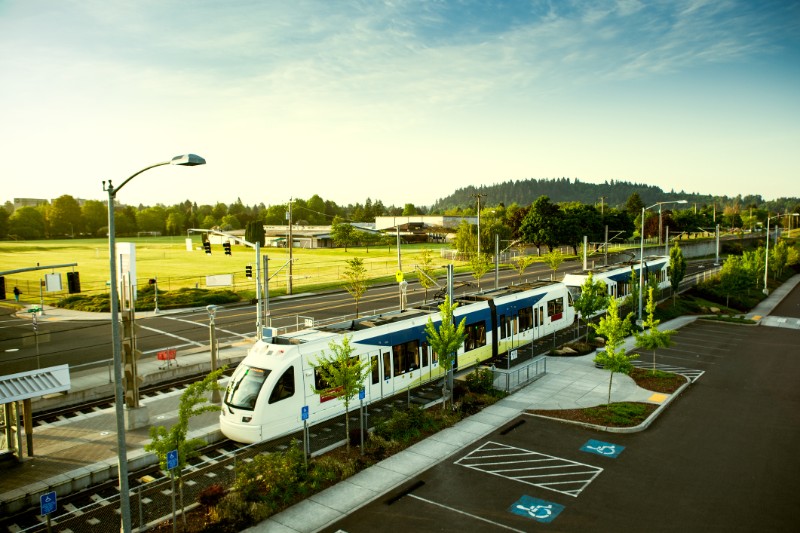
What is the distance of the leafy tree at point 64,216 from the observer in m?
64.6

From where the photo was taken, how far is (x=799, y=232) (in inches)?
6029

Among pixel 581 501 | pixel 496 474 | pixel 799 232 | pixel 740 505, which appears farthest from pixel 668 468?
pixel 799 232

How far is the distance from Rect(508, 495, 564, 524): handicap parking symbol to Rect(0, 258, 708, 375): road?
21.4 m

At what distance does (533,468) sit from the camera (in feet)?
52.7

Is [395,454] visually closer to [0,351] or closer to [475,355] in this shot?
[475,355]

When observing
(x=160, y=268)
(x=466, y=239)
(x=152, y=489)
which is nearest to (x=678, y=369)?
(x=152, y=489)

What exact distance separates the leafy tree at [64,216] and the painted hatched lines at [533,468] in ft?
214

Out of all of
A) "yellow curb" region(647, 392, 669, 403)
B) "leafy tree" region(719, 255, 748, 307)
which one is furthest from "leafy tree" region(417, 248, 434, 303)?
"leafy tree" region(719, 255, 748, 307)

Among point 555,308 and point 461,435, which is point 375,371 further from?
point 555,308

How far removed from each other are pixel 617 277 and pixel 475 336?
2252 centimetres

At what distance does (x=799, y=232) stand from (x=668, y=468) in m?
177

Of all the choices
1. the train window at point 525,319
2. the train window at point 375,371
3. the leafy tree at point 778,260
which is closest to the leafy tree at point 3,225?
the train window at point 375,371

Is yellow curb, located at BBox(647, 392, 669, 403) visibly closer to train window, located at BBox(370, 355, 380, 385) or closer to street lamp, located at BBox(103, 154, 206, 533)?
train window, located at BBox(370, 355, 380, 385)

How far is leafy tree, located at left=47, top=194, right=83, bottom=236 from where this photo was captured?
2542 inches
